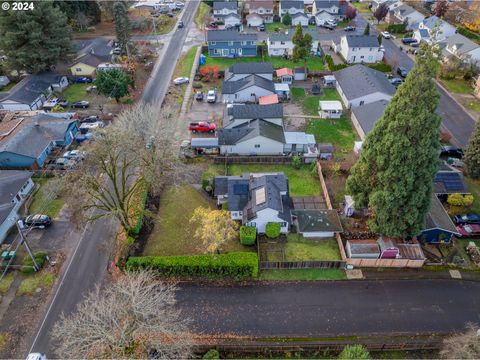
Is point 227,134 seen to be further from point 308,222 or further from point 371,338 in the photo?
point 371,338

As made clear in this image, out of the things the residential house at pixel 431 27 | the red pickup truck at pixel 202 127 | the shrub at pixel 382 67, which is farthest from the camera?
the residential house at pixel 431 27

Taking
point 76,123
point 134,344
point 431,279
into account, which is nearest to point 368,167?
point 431,279

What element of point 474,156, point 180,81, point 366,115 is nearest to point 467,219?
point 474,156

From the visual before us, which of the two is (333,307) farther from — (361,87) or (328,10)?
(328,10)

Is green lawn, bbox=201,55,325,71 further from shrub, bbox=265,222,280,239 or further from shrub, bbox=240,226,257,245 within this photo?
shrub, bbox=240,226,257,245

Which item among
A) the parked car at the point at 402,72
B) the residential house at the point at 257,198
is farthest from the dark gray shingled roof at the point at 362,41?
the residential house at the point at 257,198

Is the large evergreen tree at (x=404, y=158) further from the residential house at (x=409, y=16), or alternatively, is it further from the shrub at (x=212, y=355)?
the residential house at (x=409, y=16)

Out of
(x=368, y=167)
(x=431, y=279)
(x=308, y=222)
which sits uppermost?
(x=368, y=167)
